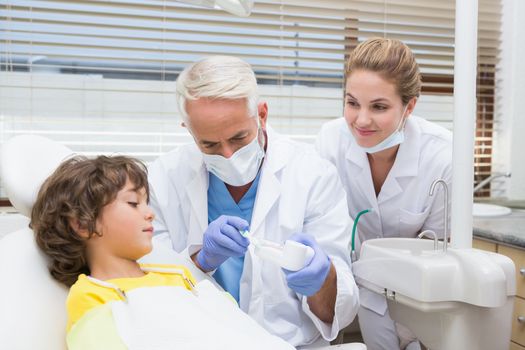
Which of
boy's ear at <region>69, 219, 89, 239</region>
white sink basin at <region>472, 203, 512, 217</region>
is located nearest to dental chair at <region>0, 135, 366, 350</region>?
boy's ear at <region>69, 219, 89, 239</region>

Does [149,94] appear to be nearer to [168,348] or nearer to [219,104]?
[219,104]

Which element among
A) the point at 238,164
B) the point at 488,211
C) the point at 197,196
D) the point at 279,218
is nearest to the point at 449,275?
the point at 279,218

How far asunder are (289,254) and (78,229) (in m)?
0.50

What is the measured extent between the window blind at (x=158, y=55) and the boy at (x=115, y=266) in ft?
4.28

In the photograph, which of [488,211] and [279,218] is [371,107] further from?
[488,211]

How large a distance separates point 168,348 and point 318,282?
0.41m

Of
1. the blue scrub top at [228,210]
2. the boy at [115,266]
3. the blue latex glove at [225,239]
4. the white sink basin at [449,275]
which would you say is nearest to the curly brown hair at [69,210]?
the boy at [115,266]

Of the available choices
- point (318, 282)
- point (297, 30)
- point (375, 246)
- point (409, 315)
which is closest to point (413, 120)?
point (375, 246)

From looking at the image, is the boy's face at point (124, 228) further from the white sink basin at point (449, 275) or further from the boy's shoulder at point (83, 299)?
the white sink basin at point (449, 275)

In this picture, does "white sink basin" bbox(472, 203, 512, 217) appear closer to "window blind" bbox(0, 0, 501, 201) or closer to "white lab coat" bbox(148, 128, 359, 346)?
"window blind" bbox(0, 0, 501, 201)

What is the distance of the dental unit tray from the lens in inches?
48.0

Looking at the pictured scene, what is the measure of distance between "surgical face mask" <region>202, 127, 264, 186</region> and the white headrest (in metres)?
0.41

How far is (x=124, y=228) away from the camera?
4.32 ft

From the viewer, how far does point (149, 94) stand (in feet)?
8.93
